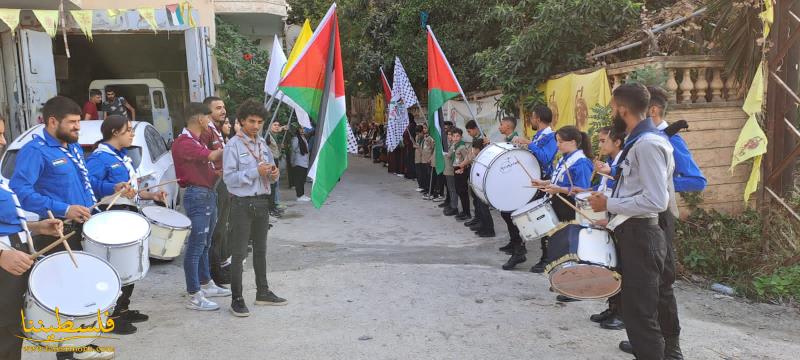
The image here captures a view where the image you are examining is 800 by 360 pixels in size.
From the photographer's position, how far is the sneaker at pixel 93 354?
4230 millimetres

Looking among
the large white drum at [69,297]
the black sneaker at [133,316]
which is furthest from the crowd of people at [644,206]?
the black sneaker at [133,316]

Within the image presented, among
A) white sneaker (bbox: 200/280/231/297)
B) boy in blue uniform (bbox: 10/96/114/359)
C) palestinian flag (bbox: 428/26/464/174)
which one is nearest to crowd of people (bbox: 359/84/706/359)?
white sneaker (bbox: 200/280/231/297)

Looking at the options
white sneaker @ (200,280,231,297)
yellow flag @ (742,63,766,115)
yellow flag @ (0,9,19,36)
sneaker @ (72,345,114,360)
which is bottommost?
white sneaker @ (200,280,231,297)

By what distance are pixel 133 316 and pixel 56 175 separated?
1.58 metres

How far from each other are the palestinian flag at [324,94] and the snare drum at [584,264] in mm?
2802

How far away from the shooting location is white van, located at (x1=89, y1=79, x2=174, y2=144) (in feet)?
41.4

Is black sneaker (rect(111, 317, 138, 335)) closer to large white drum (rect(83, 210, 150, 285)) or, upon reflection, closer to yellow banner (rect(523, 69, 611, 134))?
large white drum (rect(83, 210, 150, 285))

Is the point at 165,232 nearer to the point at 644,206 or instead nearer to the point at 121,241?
the point at 121,241

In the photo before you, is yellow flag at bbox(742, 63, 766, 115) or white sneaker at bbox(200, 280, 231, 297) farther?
yellow flag at bbox(742, 63, 766, 115)

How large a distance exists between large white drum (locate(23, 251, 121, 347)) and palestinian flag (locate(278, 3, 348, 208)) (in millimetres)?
2626

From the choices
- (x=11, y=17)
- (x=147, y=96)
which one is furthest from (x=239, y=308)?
(x=147, y=96)

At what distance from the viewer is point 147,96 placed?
518 inches

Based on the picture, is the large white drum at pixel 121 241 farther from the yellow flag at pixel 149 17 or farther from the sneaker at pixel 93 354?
the yellow flag at pixel 149 17

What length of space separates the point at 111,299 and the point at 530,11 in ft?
31.4
